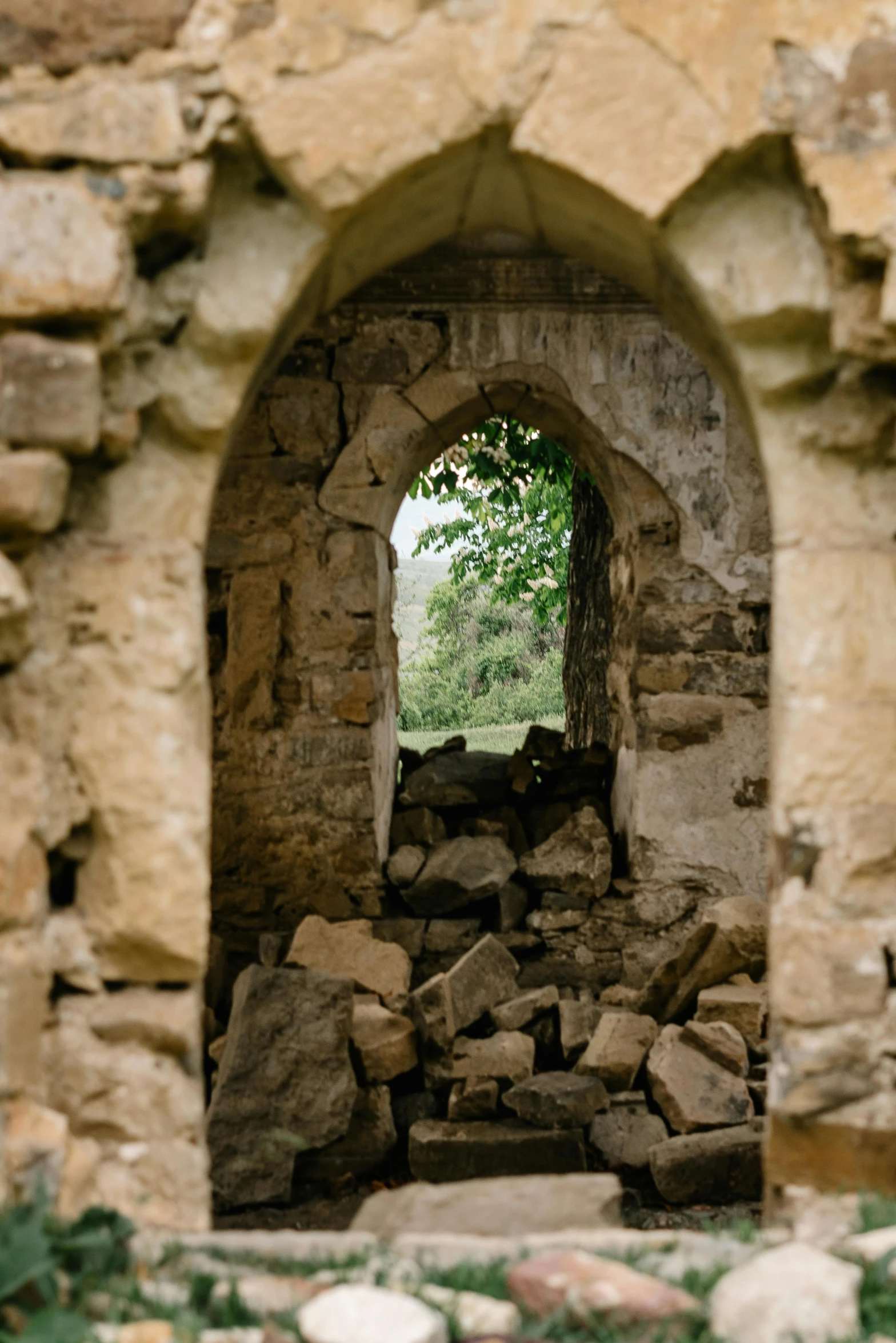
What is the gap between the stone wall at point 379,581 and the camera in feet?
16.4

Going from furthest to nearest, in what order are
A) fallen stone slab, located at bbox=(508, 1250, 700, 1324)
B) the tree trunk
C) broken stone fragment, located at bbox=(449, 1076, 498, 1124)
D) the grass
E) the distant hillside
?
1. the distant hillside
2. the grass
3. the tree trunk
4. broken stone fragment, located at bbox=(449, 1076, 498, 1124)
5. fallen stone slab, located at bbox=(508, 1250, 700, 1324)

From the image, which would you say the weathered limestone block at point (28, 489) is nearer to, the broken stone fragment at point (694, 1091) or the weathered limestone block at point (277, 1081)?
the weathered limestone block at point (277, 1081)

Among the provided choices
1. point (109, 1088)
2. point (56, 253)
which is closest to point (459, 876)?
point (109, 1088)

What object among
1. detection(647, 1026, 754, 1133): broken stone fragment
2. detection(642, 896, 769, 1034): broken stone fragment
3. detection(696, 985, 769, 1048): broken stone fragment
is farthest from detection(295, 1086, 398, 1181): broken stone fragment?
detection(696, 985, 769, 1048): broken stone fragment

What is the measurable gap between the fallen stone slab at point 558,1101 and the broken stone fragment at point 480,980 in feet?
1.25

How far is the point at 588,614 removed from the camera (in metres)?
7.17

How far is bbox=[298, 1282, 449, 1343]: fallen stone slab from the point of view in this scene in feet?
5.39

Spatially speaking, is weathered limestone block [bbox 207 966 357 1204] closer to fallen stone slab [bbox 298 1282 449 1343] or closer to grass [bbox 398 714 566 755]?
fallen stone slab [bbox 298 1282 449 1343]

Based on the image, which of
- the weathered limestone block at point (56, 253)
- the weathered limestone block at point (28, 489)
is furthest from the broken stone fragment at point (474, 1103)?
the weathered limestone block at point (56, 253)

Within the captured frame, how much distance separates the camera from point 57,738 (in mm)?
2090

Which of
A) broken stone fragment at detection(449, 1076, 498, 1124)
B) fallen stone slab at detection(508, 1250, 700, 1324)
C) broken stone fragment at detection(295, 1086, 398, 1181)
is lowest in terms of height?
broken stone fragment at detection(295, 1086, 398, 1181)

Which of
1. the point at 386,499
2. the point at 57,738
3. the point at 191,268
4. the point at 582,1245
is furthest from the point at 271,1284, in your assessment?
the point at 386,499

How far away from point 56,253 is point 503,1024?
11.1 feet

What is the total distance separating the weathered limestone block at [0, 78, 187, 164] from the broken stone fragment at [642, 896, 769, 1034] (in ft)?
11.2
